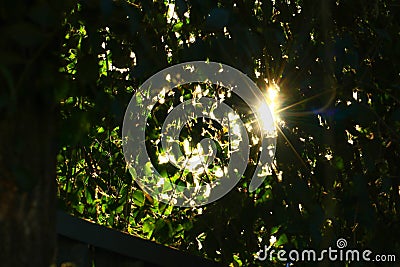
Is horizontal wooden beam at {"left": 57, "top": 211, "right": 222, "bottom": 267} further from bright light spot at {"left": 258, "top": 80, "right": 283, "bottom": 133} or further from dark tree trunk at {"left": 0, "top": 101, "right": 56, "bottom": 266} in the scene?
dark tree trunk at {"left": 0, "top": 101, "right": 56, "bottom": 266}

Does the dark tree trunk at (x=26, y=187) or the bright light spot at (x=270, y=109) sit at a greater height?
the bright light spot at (x=270, y=109)

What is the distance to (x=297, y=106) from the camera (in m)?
2.28

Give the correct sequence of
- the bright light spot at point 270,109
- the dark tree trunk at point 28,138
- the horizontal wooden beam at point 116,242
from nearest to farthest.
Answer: the dark tree trunk at point 28,138
the horizontal wooden beam at point 116,242
the bright light spot at point 270,109

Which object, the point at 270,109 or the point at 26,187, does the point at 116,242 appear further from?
the point at 26,187

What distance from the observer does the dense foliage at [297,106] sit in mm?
2014

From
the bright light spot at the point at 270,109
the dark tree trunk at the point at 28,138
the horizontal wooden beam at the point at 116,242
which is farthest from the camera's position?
the bright light spot at the point at 270,109

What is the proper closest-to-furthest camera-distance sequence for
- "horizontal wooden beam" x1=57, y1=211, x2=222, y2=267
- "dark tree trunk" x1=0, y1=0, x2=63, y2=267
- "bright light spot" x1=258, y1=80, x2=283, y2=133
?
"dark tree trunk" x1=0, y1=0, x2=63, y2=267 → "horizontal wooden beam" x1=57, y1=211, x2=222, y2=267 → "bright light spot" x1=258, y1=80, x2=283, y2=133

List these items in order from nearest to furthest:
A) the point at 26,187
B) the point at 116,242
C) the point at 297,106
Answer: the point at 26,187, the point at 116,242, the point at 297,106

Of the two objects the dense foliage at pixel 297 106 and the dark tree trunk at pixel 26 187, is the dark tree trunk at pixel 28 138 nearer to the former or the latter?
the dark tree trunk at pixel 26 187

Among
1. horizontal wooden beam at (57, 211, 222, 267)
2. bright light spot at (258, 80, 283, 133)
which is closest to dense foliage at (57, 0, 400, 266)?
bright light spot at (258, 80, 283, 133)

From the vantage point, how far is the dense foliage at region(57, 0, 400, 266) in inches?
79.3

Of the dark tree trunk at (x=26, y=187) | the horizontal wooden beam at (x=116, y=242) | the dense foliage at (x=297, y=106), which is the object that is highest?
the dense foliage at (x=297, y=106)

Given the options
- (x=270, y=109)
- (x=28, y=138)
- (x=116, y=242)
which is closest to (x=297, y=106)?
(x=270, y=109)

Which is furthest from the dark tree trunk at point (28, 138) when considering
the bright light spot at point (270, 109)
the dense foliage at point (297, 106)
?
the bright light spot at point (270, 109)
